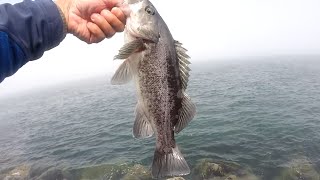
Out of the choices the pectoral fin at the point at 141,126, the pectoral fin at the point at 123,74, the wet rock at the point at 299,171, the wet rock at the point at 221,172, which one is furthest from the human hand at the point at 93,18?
the wet rock at the point at 299,171

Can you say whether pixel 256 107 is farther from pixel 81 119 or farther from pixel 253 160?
pixel 81 119

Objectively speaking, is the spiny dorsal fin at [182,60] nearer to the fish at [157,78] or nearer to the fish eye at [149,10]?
the fish at [157,78]

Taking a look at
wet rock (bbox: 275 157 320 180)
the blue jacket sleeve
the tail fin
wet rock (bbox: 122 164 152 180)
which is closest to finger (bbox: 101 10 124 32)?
the blue jacket sleeve

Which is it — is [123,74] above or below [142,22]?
below

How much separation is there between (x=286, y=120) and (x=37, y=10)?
27.4m

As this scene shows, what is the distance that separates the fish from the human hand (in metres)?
0.22

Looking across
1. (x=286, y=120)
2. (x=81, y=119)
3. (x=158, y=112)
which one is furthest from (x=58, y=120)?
(x=158, y=112)

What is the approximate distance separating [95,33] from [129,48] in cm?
59

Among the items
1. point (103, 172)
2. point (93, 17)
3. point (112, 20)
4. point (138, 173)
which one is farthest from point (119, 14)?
point (103, 172)

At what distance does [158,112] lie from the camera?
438 cm

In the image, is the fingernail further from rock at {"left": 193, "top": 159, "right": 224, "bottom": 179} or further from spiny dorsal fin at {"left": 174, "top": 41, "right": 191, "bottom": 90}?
rock at {"left": 193, "top": 159, "right": 224, "bottom": 179}

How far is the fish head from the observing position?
13.6 ft

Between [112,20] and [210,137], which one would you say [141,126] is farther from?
[210,137]

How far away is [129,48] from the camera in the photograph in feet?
13.2
